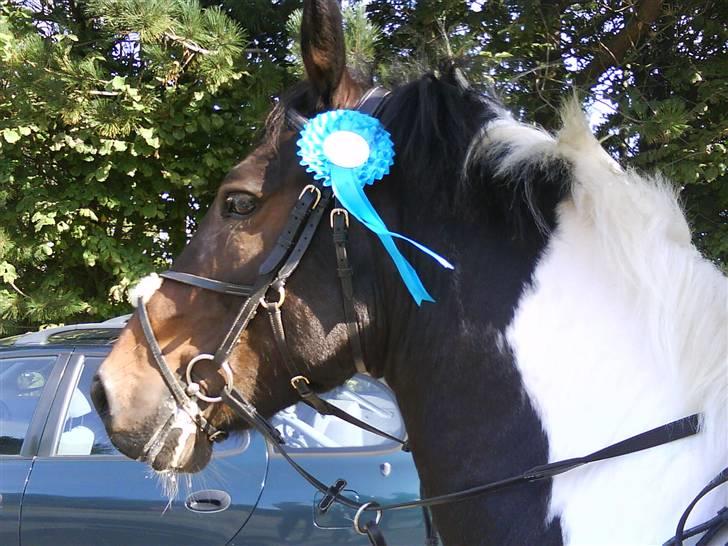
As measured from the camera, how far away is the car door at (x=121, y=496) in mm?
3125

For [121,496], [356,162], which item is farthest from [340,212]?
[121,496]

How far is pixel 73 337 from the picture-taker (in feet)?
12.4

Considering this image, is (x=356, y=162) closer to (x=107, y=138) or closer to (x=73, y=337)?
(x=73, y=337)

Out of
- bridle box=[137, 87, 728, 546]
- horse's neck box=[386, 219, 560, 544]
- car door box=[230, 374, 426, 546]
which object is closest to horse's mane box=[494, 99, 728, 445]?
horse's neck box=[386, 219, 560, 544]

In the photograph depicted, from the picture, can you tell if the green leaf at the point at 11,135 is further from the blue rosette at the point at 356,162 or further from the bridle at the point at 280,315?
the blue rosette at the point at 356,162

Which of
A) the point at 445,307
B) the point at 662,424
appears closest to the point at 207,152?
the point at 445,307

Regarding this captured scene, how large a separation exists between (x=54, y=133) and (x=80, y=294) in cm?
130

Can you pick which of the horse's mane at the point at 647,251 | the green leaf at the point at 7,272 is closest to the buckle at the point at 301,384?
the horse's mane at the point at 647,251

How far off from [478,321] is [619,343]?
0.29 meters

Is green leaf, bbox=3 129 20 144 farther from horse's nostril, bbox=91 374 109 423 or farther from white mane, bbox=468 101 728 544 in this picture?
white mane, bbox=468 101 728 544

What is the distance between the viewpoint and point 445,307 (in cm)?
145

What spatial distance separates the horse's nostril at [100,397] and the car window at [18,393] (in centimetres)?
223

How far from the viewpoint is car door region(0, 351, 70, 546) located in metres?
3.32

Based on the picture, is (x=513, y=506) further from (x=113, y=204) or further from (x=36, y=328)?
(x=36, y=328)
